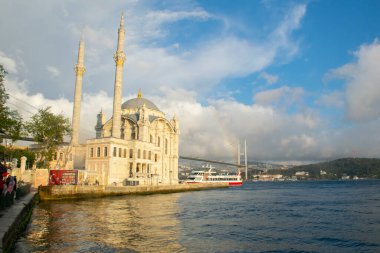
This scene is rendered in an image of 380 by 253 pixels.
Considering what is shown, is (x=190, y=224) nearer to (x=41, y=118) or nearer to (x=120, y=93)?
(x=41, y=118)

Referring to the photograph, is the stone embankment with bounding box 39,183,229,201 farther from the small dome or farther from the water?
the small dome

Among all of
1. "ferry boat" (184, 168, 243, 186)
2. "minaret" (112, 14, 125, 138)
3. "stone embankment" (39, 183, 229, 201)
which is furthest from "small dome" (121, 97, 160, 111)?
"ferry boat" (184, 168, 243, 186)

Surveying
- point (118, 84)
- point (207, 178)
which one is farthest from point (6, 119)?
point (207, 178)

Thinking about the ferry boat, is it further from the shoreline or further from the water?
the water

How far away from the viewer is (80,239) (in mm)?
15297

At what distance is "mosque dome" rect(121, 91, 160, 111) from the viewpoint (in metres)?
73.3

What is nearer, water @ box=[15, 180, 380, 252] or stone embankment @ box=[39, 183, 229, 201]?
water @ box=[15, 180, 380, 252]

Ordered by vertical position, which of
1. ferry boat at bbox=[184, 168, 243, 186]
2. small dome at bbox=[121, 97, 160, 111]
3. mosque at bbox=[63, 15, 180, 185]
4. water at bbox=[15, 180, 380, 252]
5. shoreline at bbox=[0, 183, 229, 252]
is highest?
small dome at bbox=[121, 97, 160, 111]

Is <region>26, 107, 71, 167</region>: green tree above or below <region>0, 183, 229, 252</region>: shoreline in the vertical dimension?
above

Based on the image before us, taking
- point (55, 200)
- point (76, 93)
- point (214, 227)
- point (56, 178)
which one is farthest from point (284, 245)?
point (76, 93)

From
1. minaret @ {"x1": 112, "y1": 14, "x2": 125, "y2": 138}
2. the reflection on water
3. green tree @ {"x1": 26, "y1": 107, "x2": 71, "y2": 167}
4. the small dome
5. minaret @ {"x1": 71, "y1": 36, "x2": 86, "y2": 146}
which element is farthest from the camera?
the small dome

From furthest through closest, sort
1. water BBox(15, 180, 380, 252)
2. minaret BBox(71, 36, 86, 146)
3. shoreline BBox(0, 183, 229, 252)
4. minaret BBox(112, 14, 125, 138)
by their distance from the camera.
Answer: minaret BBox(71, 36, 86, 146) < minaret BBox(112, 14, 125, 138) < shoreline BBox(0, 183, 229, 252) < water BBox(15, 180, 380, 252)

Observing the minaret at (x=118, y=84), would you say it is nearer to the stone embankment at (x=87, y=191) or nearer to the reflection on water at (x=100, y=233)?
the stone embankment at (x=87, y=191)

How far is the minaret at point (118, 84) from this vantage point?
182 feet
